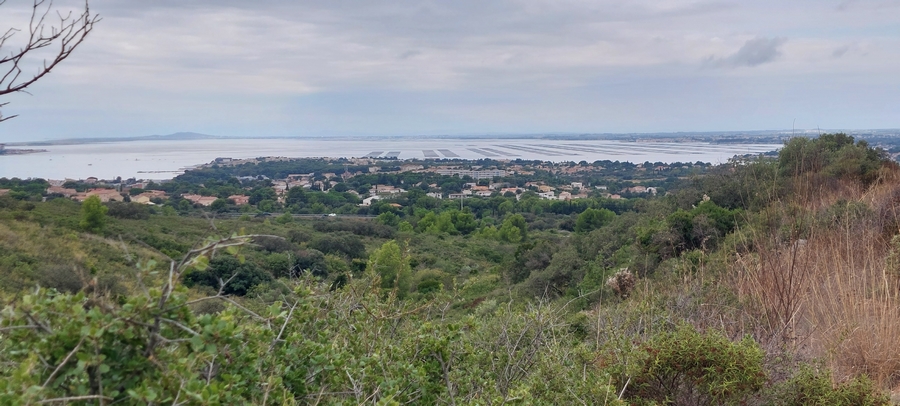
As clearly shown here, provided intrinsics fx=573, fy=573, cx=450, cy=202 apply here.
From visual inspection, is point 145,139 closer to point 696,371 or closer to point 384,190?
point 384,190

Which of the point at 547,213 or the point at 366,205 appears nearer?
the point at 547,213

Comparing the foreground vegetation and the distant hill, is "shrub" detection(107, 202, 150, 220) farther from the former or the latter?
the distant hill

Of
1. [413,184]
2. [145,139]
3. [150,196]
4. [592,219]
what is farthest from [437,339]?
[145,139]

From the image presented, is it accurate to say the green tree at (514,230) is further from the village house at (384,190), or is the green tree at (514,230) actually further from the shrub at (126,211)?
the village house at (384,190)

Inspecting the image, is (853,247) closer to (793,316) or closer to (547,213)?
(793,316)

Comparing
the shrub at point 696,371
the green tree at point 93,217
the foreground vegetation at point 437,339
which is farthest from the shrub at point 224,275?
the green tree at point 93,217

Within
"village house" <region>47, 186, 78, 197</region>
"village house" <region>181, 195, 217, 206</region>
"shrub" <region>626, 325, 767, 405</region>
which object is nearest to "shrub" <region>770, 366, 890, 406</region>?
"shrub" <region>626, 325, 767, 405</region>

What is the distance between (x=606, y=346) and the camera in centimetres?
273

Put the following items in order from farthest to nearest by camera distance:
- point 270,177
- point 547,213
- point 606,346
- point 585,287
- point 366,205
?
1. point 270,177
2. point 366,205
3. point 547,213
4. point 585,287
5. point 606,346

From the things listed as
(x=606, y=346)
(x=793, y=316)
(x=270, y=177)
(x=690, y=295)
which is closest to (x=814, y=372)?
(x=793, y=316)

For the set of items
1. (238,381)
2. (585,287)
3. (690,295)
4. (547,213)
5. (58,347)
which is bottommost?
(547,213)

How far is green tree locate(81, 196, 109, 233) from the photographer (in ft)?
73.8

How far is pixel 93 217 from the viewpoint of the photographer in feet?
74.9

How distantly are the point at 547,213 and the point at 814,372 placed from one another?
1610 inches
